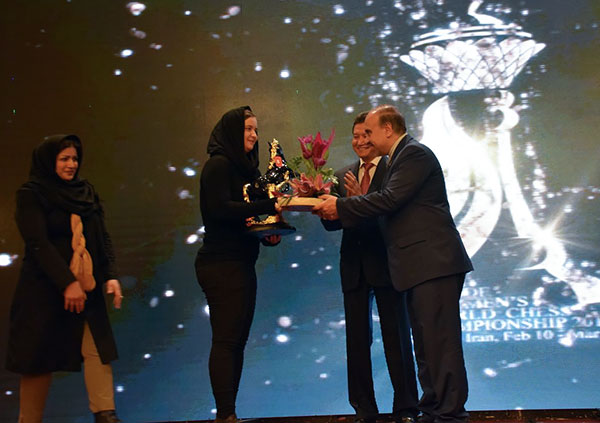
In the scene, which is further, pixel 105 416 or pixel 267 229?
pixel 267 229

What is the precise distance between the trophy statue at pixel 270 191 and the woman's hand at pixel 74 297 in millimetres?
764

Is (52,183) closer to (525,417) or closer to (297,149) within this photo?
(297,149)

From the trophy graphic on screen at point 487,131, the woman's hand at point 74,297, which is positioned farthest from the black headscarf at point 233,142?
the trophy graphic on screen at point 487,131

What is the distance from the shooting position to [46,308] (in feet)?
8.66

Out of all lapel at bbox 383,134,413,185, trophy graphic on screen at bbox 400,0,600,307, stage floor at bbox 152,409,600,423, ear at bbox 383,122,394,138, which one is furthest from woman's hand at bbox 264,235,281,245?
trophy graphic on screen at bbox 400,0,600,307

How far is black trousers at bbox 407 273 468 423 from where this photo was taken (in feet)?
8.53

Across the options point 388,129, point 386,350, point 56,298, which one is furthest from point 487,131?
point 56,298

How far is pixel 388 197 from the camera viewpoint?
274cm

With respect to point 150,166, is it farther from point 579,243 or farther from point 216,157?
point 579,243

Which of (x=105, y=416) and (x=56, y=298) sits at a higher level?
(x=56, y=298)

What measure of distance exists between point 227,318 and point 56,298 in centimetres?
71

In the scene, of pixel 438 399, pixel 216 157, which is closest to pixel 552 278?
pixel 438 399

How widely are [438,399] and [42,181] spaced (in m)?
1.86

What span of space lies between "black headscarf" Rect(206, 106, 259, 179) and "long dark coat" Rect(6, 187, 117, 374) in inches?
28.5
